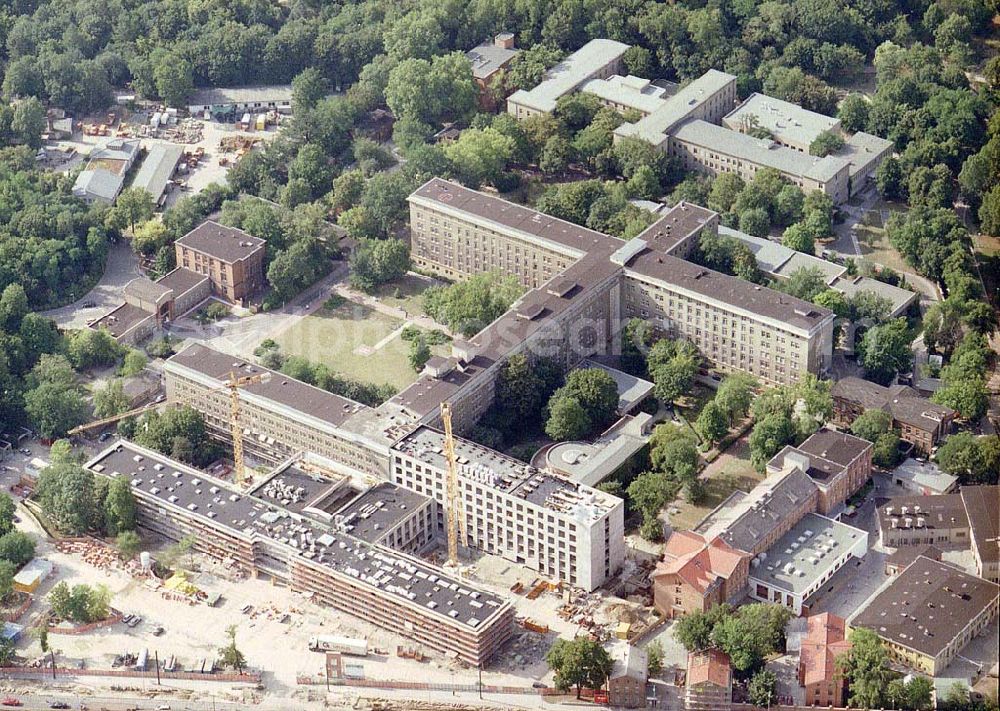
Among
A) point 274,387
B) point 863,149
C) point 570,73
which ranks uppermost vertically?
point 570,73

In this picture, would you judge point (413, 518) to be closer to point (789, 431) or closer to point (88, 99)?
point (789, 431)

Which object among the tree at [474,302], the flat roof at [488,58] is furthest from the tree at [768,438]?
the flat roof at [488,58]

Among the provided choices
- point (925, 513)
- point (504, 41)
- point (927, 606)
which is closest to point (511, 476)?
point (925, 513)

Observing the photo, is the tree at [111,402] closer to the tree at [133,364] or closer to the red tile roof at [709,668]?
the tree at [133,364]

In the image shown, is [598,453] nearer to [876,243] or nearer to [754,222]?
[754,222]

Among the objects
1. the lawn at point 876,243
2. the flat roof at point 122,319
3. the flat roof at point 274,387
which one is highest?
the flat roof at point 274,387

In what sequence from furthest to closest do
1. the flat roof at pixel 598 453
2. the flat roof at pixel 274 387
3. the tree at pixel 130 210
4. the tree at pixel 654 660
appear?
1. the tree at pixel 130 210
2. the flat roof at pixel 274 387
3. the flat roof at pixel 598 453
4. the tree at pixel 654 660

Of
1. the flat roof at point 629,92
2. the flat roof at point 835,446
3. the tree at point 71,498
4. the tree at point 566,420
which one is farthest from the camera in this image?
the flat roof at point 629,92
